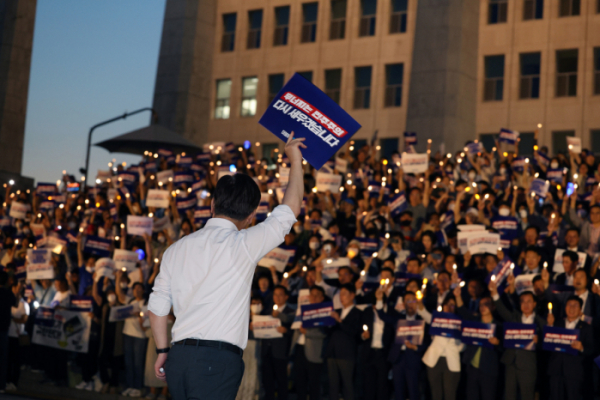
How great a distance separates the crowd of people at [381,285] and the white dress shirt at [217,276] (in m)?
6.31

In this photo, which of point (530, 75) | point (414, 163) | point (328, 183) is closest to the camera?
point (328, 183)

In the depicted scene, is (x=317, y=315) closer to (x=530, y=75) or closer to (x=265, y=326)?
(x=265, y=326)

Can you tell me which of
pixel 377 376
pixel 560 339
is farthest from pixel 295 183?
pixel 377 376

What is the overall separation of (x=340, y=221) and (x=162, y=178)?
16.0ft

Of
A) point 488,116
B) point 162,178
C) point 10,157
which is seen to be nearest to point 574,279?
point 162,178

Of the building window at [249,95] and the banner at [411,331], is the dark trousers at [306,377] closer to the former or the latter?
the banner at [411,331]

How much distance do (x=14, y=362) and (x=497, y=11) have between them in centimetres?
2062

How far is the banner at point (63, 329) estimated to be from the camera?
1255 cm

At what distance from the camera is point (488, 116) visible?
27.7 meters

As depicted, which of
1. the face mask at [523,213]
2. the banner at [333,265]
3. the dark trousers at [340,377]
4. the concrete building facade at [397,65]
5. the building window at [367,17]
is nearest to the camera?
the dark trousers at [340,377]

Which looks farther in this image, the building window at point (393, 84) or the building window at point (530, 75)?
the building window at point (393, 84)

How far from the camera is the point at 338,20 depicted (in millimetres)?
31391

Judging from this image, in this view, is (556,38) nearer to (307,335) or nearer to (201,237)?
(307,335)

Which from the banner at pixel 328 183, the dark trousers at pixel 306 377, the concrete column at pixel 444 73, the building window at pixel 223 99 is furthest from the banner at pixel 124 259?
the building window at pixel 223 99
